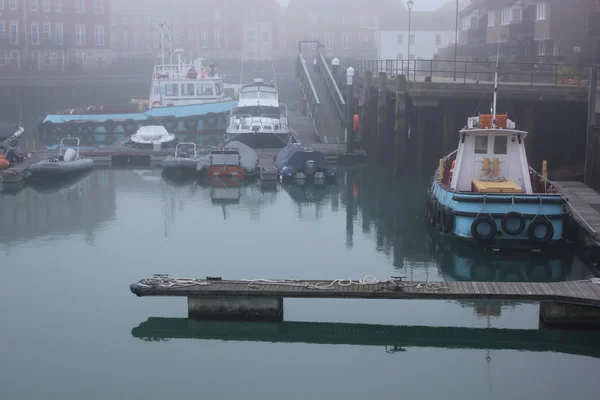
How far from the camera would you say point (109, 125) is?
1848 inches

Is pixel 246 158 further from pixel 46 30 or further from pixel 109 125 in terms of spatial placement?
pixel 46 30

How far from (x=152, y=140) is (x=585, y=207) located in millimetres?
21769

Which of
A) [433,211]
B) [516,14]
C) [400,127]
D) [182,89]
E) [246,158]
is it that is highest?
[516,14]

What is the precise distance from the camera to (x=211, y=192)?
96.2 feet

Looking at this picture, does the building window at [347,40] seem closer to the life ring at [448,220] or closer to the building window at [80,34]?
the building window at [80,34]

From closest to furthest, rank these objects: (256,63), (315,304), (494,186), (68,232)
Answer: (315,304)
(494,186)
(68,232)
(256,63)

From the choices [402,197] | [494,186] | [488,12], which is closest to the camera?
[494,186]

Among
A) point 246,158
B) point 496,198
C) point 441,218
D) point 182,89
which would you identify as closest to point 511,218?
point 496,198

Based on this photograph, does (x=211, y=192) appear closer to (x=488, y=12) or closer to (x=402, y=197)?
(x=402, y=197)

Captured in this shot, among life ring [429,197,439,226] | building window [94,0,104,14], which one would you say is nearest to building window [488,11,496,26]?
life ring [429,197,439,226]

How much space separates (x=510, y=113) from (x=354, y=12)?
6720 cm

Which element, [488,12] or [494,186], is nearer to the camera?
[494,186]

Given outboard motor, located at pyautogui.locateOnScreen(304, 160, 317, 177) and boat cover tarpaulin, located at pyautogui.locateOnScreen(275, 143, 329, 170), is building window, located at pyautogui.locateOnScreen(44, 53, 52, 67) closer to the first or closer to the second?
boat cover tarpaulin, located at pyautogui.locateOnScreen(275, 143, 329, 170)

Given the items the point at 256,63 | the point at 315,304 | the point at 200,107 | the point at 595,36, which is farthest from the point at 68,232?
the point at 256,63
